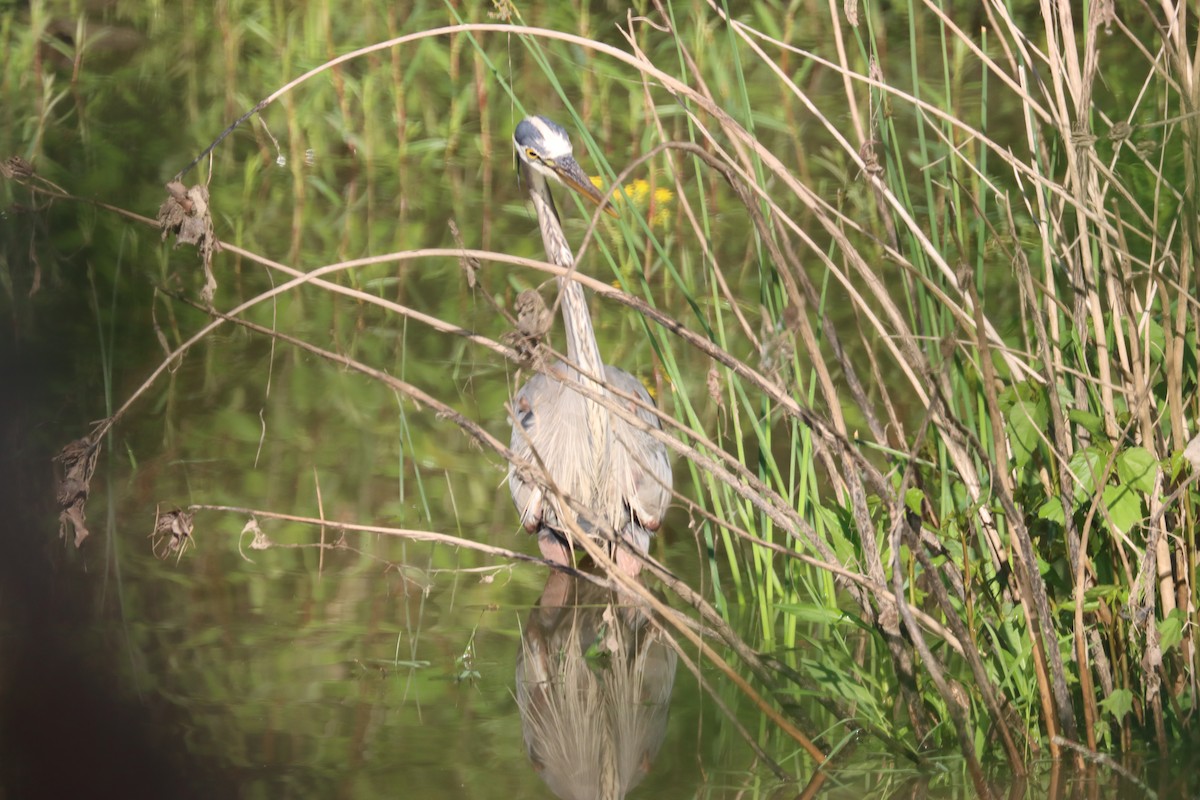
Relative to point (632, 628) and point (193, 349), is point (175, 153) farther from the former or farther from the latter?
point (632, 628)

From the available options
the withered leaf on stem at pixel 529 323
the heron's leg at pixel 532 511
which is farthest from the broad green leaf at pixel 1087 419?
the heron's leg at pixel 532 511

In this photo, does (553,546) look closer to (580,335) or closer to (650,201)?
(580,335)

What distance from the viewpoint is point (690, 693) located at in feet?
7.07

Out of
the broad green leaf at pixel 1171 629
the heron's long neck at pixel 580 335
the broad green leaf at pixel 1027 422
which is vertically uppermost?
the broad green leaf at pixel 1027 422

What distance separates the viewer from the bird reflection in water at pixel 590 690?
1.93 m

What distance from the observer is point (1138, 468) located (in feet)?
5.29

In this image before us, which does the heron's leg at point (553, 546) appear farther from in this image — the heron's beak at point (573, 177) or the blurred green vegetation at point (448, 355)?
the heron's beak at point (573, 177)

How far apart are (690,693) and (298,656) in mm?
624

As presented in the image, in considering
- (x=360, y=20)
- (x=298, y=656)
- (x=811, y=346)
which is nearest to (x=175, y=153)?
(x=360, y=20)

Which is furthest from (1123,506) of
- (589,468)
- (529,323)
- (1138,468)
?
(589,468)

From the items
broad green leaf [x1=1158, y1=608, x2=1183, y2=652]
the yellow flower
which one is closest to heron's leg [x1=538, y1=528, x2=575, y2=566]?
broad green leaf [x1=1158, y1=608, x2=1183, y2=652]

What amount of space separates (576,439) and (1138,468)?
4.71 ft

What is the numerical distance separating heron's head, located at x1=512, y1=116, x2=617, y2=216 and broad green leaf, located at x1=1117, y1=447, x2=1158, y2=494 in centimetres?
144

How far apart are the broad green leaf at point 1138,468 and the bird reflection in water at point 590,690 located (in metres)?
0.72
